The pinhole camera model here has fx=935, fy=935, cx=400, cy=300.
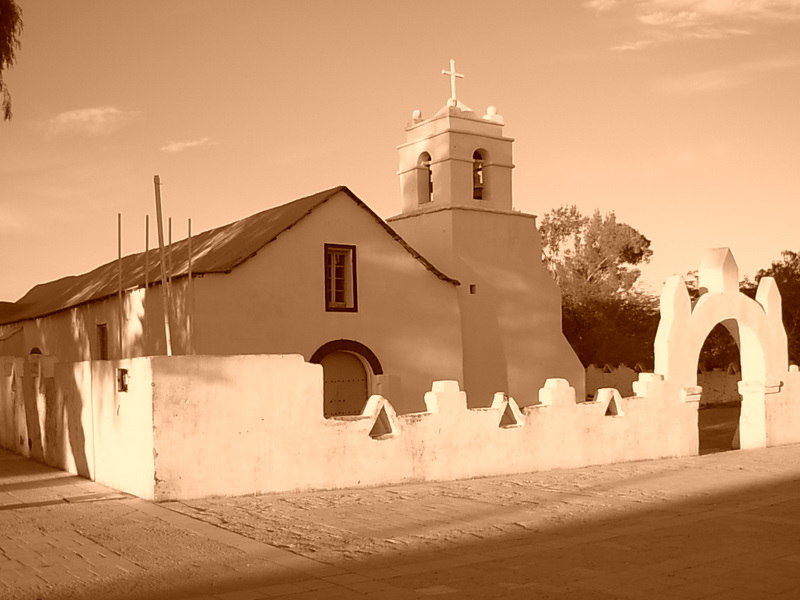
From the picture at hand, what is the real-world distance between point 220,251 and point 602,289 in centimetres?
3083

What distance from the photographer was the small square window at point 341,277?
23078 millimetres

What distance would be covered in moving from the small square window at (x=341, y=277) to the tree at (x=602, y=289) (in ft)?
72.9

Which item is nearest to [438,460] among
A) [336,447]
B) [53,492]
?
[336,447]

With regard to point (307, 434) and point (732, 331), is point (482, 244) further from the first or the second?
point (307, 434)

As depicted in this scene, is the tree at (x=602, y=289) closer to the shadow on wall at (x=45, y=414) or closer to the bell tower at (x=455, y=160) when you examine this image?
the bell tower at (x=455, y=160)

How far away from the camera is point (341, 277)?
23.4 m

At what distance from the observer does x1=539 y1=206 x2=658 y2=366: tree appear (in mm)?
43125

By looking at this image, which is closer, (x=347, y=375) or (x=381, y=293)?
(x=347, y=375)

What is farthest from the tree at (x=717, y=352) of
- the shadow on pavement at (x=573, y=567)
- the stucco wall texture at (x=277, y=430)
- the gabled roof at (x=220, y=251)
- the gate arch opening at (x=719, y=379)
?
the shadow on pavement at (x=573, y=567)

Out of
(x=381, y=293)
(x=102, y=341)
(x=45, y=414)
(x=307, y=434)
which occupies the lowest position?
(x=307, y=434)

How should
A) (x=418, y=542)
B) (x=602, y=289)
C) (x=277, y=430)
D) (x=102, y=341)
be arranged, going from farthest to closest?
(x=602, y=289) → (x=102, y=341) → (x=277, y=430) → (x=418, y=542)

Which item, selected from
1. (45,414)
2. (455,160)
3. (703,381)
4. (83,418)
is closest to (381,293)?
(455,160)

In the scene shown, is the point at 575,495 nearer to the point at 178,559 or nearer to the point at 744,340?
the point at 178,559

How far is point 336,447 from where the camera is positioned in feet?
41.8
